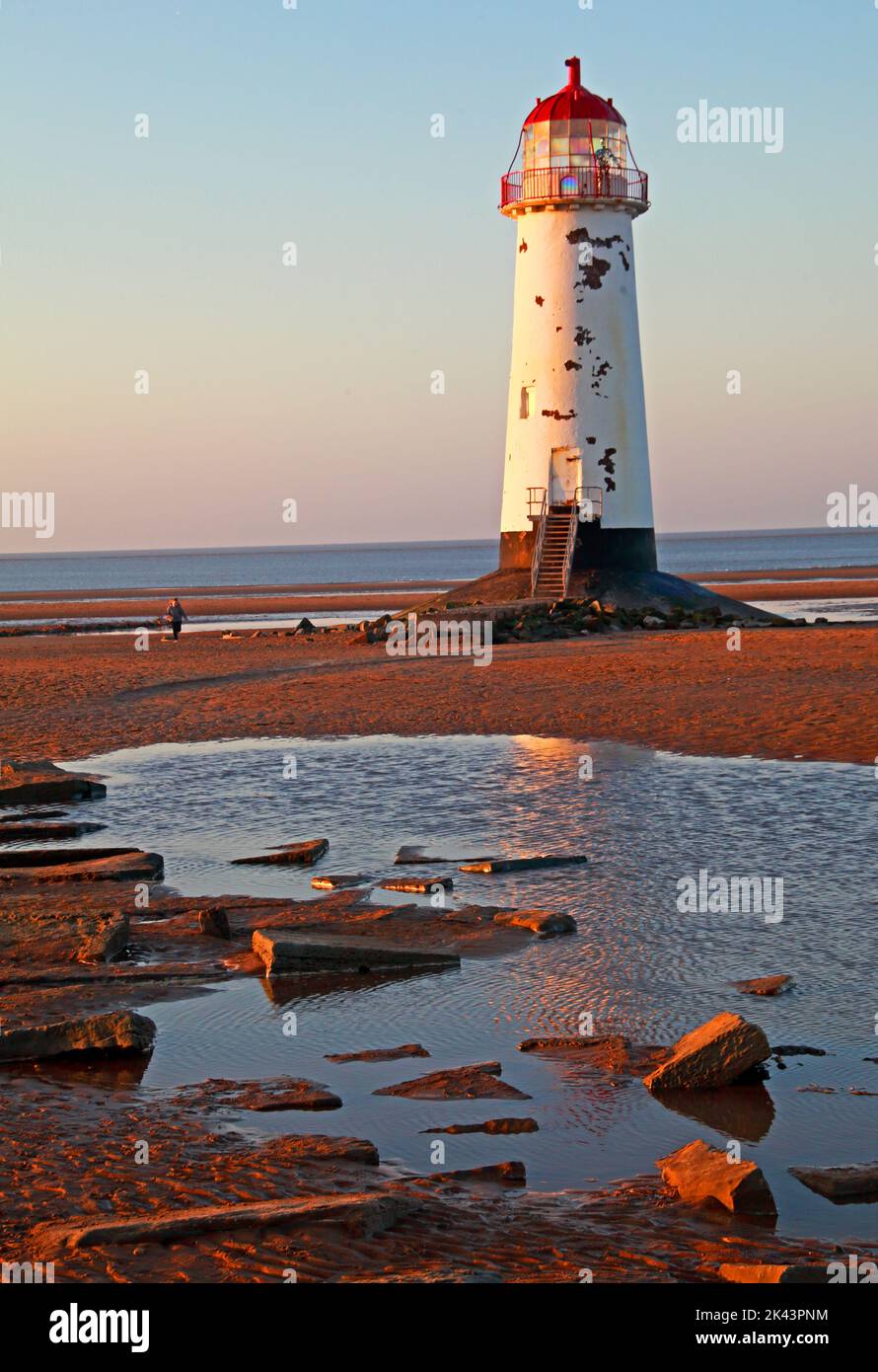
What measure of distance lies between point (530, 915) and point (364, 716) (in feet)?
37.3

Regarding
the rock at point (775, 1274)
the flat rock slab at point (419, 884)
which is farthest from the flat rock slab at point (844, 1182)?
the flat rock slab at point (419, 884)

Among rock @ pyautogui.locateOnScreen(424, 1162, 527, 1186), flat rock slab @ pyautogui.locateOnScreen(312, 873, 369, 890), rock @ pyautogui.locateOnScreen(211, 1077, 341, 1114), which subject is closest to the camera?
rock @ pyautogui.locateOnScreen(424, 1162, 527, 1186)

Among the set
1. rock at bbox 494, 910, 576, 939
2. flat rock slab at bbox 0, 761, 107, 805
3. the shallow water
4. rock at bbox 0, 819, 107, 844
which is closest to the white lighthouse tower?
the shallow water

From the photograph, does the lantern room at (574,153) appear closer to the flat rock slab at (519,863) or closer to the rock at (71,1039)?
the flat rock slab at (519,863)

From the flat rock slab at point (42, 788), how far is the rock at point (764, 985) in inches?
344

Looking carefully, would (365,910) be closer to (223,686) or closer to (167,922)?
(167,922)

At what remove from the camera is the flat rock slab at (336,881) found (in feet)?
38.7

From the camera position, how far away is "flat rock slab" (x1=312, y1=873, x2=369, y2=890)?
11781mm

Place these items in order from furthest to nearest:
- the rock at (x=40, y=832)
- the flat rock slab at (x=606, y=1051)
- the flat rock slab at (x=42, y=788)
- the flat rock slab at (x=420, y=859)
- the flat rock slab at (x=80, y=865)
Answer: the flat rock slab at (x=42, y=788) → the rock at (x=40, y=832) → the flat rock slab at (x=420, y=859) → the flat rock slab at (x=80, y=865) → the flat rock slab at (x=606, y=1051)

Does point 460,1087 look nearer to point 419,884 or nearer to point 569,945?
point 569,945

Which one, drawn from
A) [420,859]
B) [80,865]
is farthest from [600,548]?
[80,865]

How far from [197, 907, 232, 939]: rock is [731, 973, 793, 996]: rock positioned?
11.1 ft

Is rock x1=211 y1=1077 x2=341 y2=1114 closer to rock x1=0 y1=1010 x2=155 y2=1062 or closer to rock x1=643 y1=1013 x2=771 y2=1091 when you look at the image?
rock x1=0 y1=1010 x2=155 y2=1062
